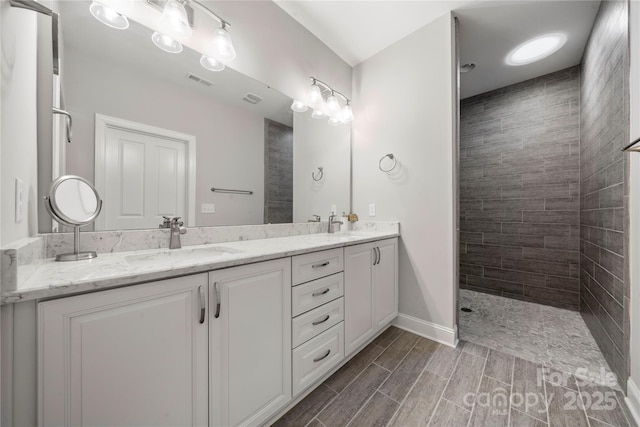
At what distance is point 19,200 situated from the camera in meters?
0.76

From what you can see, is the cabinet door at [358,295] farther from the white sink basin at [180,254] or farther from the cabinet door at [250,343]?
the white sink basin at [180,254]

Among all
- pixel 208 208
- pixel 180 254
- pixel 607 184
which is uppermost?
pixel 607 184

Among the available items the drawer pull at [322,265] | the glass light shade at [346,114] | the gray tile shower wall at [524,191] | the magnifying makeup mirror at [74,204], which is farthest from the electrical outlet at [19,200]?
the gray tile shower wall at [524,191]

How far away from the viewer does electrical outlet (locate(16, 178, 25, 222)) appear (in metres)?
0.75

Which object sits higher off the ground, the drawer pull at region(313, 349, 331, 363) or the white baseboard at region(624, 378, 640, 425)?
the drawer pull at region(313, 349, 331, 363)

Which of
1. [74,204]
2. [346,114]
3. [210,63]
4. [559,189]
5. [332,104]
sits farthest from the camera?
[559,189]

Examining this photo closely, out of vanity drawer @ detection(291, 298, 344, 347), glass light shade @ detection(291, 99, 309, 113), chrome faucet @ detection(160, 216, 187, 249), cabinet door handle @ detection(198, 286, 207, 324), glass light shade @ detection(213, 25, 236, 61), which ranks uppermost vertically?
glass light shade @ detection(213, 25, 236, 61)

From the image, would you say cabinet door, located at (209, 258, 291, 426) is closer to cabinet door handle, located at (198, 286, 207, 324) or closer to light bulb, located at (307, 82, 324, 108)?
cabinet door handle, located at (198, 286, 207, 324)

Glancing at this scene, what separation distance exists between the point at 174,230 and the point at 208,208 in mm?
253

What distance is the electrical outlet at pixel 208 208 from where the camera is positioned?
57.2 inches

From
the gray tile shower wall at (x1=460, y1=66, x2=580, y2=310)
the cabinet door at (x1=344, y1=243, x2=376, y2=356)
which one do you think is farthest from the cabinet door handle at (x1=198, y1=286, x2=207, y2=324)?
the gray tile shower wall at (x1=460, y1=66, x2=580, y2=310)

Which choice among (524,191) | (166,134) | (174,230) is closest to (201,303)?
(174,230)

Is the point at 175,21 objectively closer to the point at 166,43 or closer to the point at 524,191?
the point at 166,43

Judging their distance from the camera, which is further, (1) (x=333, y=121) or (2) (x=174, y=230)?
(1) (x=333, y=121)
